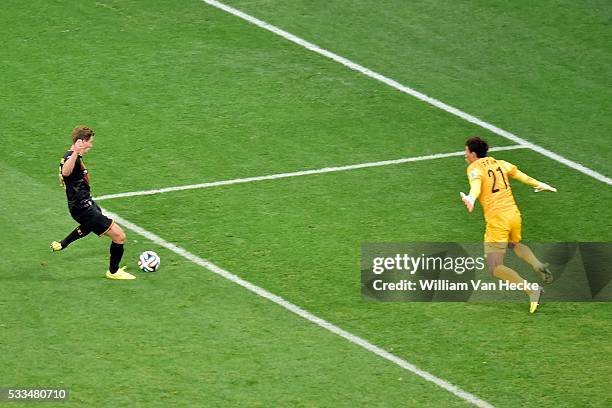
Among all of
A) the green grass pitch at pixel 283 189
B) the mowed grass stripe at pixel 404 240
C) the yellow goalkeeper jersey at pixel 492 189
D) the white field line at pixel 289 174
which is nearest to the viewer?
the green grass pitch at pixel 283 189

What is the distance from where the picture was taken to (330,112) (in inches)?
837

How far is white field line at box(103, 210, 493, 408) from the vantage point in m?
14.3

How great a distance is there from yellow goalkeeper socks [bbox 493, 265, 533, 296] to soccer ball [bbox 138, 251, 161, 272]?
418 centimetres

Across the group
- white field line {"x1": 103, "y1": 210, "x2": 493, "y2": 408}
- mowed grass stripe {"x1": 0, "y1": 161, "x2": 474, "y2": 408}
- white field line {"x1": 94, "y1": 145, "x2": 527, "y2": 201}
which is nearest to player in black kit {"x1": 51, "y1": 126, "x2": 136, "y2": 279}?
mowed grass stripe {"x1": 0, "y1": 161, "x2": 474, "y2": 408}

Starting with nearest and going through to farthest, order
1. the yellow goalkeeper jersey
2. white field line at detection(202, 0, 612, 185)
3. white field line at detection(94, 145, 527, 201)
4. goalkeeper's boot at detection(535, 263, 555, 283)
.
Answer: the yellow goalkeeper jersey → goalkeeper's boot at detection(535, 263, 555, 283) → white field line at detection(94, 145, 527, 201) → white field line at detection(202, 0, 612, 185)

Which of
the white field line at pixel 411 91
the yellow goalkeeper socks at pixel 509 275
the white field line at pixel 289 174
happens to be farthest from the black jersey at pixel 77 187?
the white field line at pixel 411 91

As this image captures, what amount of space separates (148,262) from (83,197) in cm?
116

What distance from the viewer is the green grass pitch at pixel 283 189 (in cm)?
1458

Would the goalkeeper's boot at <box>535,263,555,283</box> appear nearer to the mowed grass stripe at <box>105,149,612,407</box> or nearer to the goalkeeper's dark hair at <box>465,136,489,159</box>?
the mowed grass stripe at <box>105,149,612,407</box>

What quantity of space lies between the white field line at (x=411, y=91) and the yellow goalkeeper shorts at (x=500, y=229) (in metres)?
3.99

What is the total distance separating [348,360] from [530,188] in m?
5.80

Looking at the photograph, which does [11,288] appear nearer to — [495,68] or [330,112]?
[330,112]

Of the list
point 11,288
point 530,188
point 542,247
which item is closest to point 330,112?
point 530,188

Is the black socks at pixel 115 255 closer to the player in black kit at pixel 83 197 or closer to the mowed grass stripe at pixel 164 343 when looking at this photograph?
Result: the player in black kit at pixel 83 197
